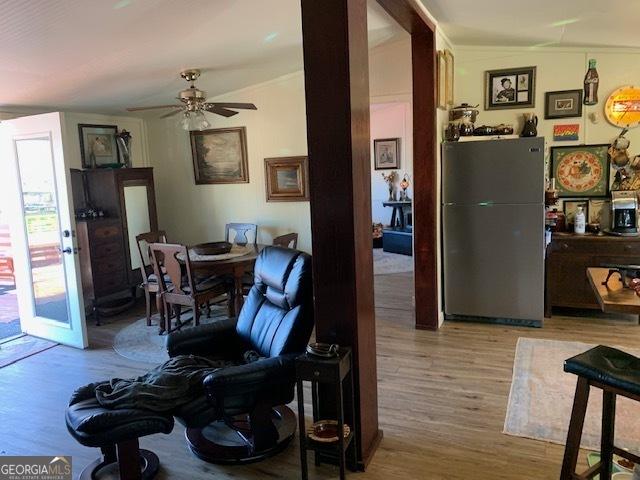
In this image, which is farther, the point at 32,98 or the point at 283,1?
the point at 32,98

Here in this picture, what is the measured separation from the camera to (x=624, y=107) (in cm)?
445

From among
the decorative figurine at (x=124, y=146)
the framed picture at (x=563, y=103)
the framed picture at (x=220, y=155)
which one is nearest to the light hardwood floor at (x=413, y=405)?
the framed picture at (x=563, y=103)

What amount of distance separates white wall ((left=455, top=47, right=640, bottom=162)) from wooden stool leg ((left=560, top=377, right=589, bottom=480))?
3.38m

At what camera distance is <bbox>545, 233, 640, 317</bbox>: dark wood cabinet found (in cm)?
422

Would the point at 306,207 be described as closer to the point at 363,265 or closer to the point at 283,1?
the point at 283,1

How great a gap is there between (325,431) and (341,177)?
1.19 m

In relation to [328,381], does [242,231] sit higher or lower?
higher

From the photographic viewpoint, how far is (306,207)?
18.4 feet

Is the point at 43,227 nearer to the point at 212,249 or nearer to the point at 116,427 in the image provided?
the point at 212,249

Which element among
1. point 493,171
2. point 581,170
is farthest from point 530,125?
point 493,171

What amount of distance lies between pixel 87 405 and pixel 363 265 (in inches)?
56.4

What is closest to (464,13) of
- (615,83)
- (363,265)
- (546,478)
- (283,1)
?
(283,1)

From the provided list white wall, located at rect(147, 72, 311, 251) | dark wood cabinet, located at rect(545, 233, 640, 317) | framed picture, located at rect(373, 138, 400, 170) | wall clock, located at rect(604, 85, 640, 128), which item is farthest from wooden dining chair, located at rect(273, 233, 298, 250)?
framed picture, located at rect(373, 138, 400, 170)

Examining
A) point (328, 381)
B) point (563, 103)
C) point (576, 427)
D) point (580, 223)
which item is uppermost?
point (563, 103)
